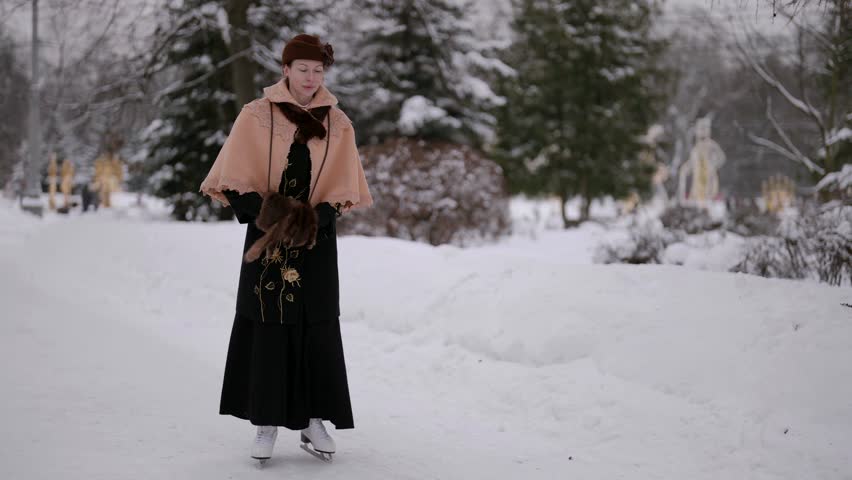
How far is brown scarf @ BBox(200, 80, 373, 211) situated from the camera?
157 inches

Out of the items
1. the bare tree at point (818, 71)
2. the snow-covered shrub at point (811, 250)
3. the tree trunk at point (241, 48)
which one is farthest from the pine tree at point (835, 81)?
the tree trunk at point (241, 48)

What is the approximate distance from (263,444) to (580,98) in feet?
84.7

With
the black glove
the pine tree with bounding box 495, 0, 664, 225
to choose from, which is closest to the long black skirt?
the black glove

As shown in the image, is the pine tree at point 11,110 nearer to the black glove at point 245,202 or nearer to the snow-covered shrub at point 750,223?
the snow-covered shrub at point 750,223

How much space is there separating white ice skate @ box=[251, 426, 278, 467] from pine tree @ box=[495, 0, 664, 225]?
24.1 m

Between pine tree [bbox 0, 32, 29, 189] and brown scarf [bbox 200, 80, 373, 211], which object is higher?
pine tree [bbox 0, 32, 29, 189]

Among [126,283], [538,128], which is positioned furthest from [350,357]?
[538,128]

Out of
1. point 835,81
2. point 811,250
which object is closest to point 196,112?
point 835,81

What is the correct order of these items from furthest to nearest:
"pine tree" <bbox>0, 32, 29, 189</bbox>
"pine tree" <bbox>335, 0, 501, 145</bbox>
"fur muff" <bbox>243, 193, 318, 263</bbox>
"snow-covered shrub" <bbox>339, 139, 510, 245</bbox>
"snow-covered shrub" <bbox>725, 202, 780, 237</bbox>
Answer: "pine tree" <bbox>0, 32, 29, 189</bbox>
"pine tree" <bbox>335, 0, 501, 145</bbox>
"snow-covered shrub" <bbox>725, 202, 780, 237</bbox>
"snow-covered shrub" <bbox>339, 139, 510, 245</bbox>
"fur muff" <bbox>243, 193, 318, 263</bbox>

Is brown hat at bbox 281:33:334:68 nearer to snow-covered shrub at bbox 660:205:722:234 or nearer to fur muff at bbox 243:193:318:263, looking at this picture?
fur muff at bbox 243:193:318:263

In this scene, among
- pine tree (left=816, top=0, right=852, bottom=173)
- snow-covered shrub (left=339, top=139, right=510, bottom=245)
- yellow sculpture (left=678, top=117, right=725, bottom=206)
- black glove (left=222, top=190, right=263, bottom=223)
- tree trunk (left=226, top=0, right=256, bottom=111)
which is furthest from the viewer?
yellow sculpture (left=678, top=117, right=725, bottom=206)

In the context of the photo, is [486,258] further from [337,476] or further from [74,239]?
[74,239]

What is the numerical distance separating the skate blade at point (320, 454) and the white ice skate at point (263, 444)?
0.93ft

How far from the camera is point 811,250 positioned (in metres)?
7.86
